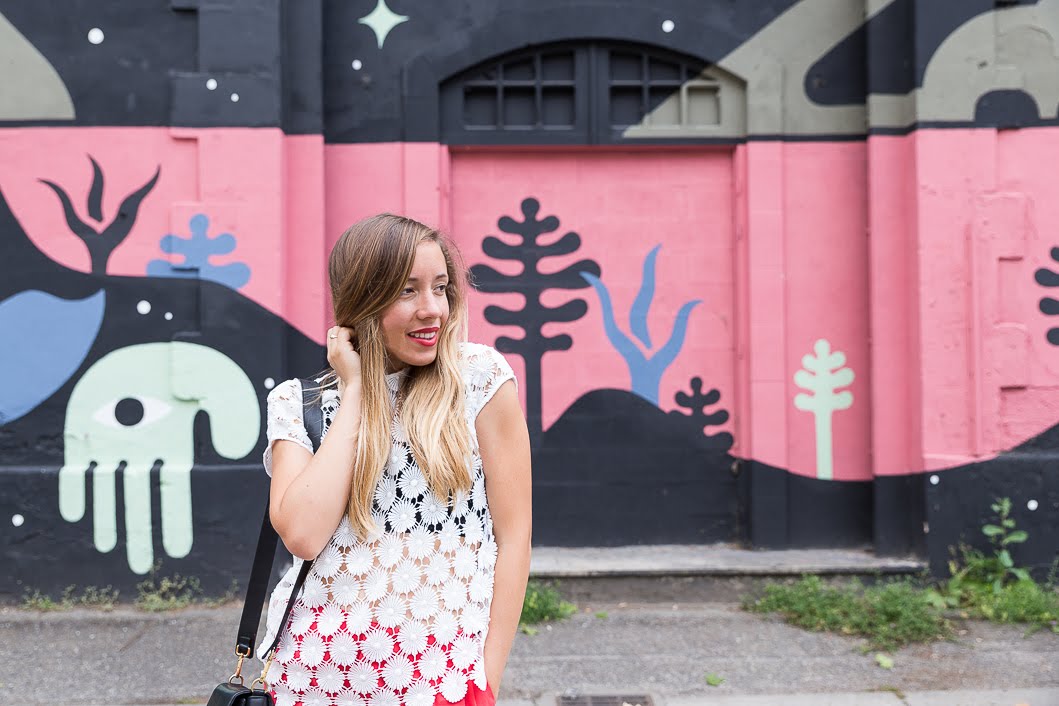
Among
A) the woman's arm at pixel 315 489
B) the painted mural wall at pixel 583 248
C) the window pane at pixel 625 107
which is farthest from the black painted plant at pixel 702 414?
the woman's arm at pixel 315 489

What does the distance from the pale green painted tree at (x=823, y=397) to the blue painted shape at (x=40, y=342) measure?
4845 millimetres

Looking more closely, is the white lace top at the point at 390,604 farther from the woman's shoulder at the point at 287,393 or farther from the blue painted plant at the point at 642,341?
the blue painted plant at the point at 642,341

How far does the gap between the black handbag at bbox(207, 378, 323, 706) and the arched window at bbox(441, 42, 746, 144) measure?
503 centimetres

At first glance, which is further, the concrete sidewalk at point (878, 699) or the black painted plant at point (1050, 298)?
the black painted plant at point (1050, 298)

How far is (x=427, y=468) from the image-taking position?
1.97m

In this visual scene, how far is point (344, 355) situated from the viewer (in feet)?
6.68

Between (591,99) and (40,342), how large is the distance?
13.4 feet

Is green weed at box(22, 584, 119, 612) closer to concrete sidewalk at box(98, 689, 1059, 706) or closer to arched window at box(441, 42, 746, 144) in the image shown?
concrete sidewalk at box(98, 689, 1059, 706)

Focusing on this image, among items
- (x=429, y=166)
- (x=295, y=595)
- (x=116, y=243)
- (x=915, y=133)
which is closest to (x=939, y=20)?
(x=915, y=133)

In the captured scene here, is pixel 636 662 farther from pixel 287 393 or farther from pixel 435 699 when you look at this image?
pixel 287 393

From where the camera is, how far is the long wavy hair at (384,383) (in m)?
1.95

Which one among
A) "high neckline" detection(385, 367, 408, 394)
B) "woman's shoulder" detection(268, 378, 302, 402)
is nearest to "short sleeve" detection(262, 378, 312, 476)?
"woman's shoulder" detection(268, 378, 302, 402)

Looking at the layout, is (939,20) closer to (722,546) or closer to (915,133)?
(915,133)

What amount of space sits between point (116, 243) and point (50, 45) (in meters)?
1.37
